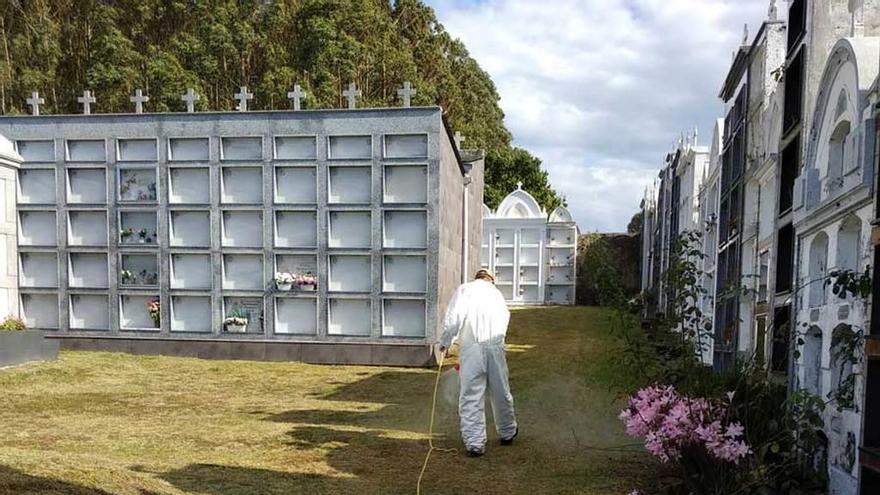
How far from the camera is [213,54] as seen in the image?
18875 mm

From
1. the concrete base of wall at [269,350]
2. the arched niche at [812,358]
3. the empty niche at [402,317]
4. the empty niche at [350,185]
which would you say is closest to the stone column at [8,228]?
the concrete base of wall at [269,350]

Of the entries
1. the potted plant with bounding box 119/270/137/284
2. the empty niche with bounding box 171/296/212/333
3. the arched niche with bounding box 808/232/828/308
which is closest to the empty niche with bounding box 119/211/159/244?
the potted plant with bounding box 119/270/137/284

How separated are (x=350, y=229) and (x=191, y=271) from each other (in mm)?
2153

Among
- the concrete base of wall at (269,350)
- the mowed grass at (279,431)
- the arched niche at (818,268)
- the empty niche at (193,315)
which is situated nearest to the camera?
the arched niche at (818,268)

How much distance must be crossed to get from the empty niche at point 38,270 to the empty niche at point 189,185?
179 centimetres

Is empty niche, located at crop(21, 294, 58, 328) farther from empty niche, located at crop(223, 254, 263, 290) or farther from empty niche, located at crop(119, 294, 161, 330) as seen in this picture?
empty niche, located at crop(223, 254, 263, 290)

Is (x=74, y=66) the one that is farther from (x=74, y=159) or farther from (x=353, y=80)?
(x=74, y=159)

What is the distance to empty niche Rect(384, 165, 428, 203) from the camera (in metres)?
8.30

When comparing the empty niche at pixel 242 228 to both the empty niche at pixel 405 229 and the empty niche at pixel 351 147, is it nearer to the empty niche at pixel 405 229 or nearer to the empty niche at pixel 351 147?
the empty niche at pixel 351 147

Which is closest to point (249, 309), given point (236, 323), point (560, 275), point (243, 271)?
point (236, 323)

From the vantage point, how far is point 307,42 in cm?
1845

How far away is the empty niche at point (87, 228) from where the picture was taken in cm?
866

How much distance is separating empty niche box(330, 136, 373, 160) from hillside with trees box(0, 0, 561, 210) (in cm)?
852

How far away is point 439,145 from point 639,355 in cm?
483
